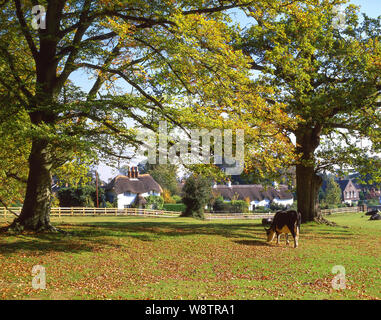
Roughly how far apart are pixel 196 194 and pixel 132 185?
2601 cm

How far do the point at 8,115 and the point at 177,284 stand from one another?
9.16m

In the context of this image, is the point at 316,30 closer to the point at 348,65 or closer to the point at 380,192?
the point at 348,65

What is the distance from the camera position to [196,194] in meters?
43.4

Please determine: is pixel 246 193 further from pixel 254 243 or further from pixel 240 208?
pixel 254 243

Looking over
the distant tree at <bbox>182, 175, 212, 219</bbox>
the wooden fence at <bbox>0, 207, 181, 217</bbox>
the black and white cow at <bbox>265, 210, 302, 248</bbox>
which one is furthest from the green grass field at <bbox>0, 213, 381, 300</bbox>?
the wooden fence at <bbox>0, 207, 181, 217</bbox>

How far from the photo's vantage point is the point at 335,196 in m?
72.8

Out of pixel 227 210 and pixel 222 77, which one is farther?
pixel 227 210

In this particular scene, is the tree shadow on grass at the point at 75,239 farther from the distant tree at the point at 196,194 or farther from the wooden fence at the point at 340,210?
the wooden fence at the point at 340,210

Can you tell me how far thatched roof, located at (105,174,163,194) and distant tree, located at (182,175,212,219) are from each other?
23.8m

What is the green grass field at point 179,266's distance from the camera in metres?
10.0

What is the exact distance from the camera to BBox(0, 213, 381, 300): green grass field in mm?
10008

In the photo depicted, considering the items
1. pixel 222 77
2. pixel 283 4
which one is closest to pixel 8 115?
pixel 222 77

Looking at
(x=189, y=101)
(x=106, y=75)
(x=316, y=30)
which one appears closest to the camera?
(x=189, y=101)

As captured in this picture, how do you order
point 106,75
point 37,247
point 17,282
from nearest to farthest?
point 17,282, point 37,247, point 106,75
